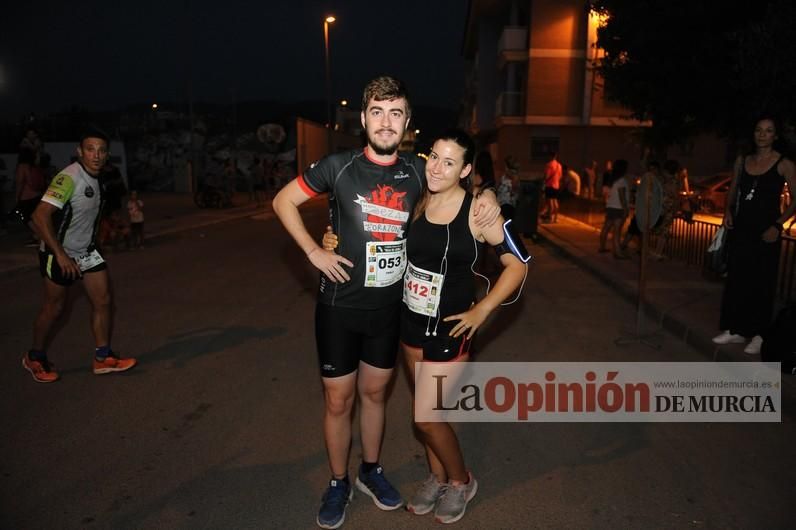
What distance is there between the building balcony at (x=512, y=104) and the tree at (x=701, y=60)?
808 inches

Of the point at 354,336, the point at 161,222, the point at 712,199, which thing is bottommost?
the point at 161,222

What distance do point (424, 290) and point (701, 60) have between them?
10747mm

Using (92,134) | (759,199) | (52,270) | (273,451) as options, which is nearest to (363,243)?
(273,451)

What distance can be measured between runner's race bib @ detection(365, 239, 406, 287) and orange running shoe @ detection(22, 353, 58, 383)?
11.8 ft

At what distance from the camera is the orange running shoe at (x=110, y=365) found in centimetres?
546

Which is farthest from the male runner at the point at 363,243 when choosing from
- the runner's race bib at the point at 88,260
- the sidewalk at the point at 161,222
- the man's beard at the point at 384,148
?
the sidewalk at the point at 161,222

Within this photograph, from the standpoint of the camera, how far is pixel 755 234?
569 centimetres

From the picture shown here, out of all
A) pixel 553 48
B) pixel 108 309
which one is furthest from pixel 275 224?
pixel 553 48

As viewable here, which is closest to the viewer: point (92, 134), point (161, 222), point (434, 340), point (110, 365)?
point (434, 340)

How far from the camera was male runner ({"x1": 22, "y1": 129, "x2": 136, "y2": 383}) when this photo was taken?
489 centimetres

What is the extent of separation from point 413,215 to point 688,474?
2.37 metres

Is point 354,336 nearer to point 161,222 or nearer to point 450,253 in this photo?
point 450,253

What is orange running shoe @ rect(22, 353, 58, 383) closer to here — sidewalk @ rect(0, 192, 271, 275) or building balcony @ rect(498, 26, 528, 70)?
sidewalk @ rect(0, 192, 271, 275)

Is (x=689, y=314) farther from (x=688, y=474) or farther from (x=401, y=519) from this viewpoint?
(x=401, y=519)
